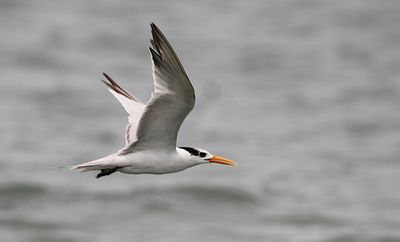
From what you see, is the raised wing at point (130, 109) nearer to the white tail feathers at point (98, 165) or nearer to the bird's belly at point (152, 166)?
the bird's belly at point (152, 166)

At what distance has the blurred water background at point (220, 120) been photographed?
66.5 feet

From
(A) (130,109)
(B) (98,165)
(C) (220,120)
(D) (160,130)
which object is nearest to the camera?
(B) (98,165)

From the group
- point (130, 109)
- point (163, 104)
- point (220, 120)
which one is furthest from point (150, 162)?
point (220, 120)

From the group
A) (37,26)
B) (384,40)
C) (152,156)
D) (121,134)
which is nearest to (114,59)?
(37,26)

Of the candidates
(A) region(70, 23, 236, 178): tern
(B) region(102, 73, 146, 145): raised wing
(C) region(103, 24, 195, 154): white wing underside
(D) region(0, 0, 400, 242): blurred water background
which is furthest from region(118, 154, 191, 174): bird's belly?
(D) region(0, 0, 400, 242): blurred water background

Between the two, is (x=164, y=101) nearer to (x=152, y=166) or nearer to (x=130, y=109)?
(x=152, y=166)

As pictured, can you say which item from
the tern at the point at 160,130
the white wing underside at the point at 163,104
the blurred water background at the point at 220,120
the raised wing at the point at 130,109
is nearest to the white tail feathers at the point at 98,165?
the tern at the point at 160,130

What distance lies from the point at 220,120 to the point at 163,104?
15147 mm

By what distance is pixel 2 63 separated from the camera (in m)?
26.5

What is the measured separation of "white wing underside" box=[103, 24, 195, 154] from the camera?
9117 mm

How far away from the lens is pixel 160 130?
9.84m

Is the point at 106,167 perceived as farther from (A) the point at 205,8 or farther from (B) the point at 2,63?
(A) the point at 205,8

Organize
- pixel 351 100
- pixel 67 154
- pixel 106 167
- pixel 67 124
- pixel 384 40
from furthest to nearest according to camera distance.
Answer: pixel 384 40 → pixel 351 100 → pixel 67 124 → pixel 67 154 → pixel 106 167

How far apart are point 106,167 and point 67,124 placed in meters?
14.6
